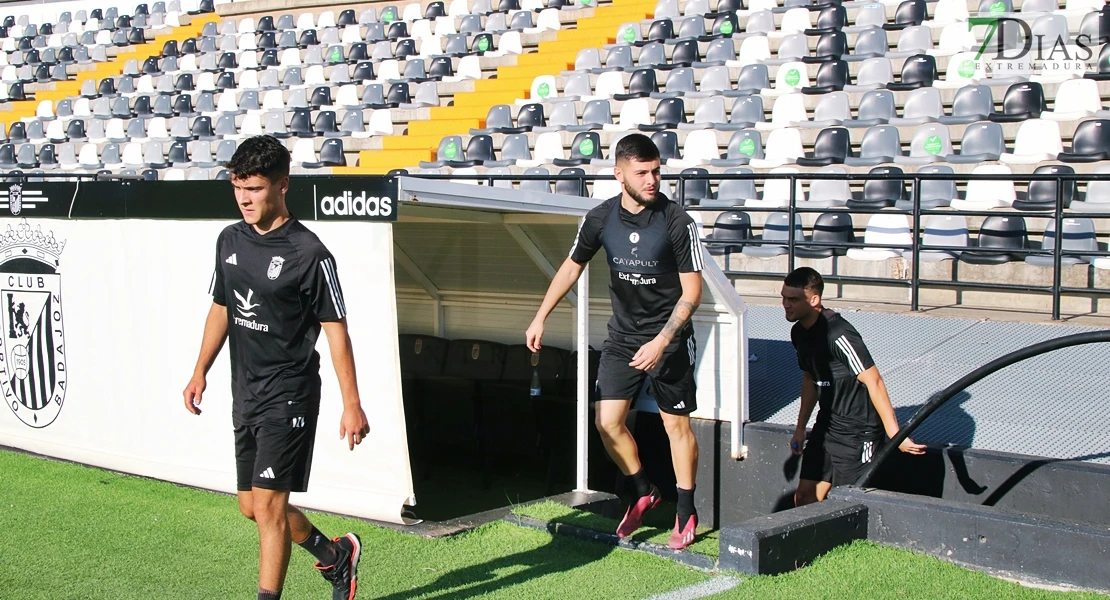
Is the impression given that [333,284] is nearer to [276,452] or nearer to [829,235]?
[276,452]

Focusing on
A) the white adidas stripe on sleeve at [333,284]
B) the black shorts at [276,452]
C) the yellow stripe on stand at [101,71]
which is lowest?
the black shorts at [276,452]

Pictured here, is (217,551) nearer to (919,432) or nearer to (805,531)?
(805,531)


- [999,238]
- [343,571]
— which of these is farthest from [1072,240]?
[343,571]

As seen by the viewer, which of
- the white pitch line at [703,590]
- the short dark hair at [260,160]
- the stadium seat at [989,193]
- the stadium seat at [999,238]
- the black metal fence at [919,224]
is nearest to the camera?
the short dark hair at [260,160]

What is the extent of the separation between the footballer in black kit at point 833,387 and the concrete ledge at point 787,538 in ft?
3.29

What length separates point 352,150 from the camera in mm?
15930

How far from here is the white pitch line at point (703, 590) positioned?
403cm

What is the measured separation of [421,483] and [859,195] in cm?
577

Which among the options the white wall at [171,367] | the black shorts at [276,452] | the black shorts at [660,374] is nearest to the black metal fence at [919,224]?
the white wall at [171,367]

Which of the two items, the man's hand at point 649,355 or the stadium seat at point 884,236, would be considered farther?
the stadium seat at point 884,236

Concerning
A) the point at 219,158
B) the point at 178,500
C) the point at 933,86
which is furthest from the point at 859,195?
the point at 219,158

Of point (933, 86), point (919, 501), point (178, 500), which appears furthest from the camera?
point (933, 86)

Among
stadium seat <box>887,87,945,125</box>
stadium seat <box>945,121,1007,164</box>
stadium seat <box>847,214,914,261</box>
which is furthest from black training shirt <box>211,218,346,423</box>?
stadium seat <box>887,87,945,125</box>

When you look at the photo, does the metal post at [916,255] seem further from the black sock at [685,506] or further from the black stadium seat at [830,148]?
the black sock at [685,506]
